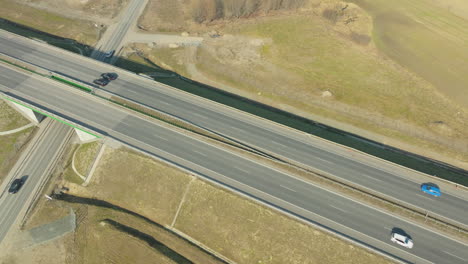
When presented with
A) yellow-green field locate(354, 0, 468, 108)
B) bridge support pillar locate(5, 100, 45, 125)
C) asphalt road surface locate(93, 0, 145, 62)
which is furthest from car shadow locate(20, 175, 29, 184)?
yellow-green field locate(354, 0, 468, 108)

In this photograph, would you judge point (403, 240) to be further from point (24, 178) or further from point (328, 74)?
point (24, 178)

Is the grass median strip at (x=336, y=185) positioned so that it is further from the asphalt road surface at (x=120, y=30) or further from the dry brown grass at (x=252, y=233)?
the asphalt road surface at (x=120, y=30)

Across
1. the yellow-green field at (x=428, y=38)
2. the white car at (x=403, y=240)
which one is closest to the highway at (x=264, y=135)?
the white car at (x=403, y=240)

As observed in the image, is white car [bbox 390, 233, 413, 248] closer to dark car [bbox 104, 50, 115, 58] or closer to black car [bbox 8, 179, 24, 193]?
black car [bbox 8, 179, 24, 193]

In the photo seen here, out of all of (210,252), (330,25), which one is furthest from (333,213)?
(330,25)

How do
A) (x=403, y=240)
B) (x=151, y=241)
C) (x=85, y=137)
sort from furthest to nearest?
1. (x=85, y=137)
2. (x=151, y=241)
3. (x=403, y=240)

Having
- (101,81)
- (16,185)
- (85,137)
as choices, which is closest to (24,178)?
(16,185)

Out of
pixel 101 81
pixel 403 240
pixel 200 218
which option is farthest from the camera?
pixel 101 81
